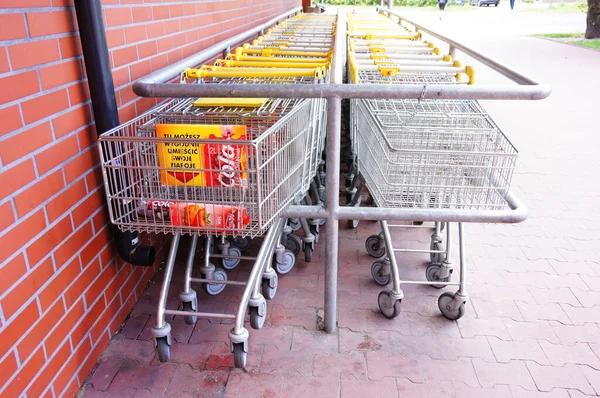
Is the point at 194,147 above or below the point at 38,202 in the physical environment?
above

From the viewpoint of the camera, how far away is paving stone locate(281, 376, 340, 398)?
7.21 ft

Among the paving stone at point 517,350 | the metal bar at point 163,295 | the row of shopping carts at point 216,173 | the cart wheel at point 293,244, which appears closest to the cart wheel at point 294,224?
the cart wheel at point 293,244

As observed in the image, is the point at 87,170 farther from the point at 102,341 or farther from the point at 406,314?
the point at 406,314

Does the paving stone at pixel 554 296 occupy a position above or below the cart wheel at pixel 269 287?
below

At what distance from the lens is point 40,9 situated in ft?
5.87

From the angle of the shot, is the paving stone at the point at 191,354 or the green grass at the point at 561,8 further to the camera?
the green grass at the point at 561,8

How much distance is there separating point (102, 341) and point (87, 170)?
2.81 feet

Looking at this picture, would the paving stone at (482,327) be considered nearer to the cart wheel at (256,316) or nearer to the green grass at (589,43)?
the cart wheel at (256,316)

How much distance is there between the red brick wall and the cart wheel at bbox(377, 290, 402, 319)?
1.38 metres

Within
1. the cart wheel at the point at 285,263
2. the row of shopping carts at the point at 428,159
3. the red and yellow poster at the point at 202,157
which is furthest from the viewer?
the cart wheel at the point at 285,263

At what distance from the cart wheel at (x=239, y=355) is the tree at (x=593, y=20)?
747 inches

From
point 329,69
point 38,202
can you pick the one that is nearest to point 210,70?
point 329,69

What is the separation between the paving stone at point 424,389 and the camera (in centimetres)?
220

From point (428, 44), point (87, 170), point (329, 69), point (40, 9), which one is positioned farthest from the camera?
point (428, 44)
